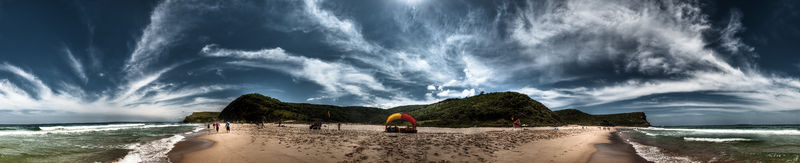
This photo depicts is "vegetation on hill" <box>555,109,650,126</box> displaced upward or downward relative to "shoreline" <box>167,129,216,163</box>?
downward

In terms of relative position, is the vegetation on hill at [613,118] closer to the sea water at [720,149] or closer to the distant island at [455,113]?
the distant island at [455,113]

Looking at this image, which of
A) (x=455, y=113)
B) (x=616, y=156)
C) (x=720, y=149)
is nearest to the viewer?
(x=616, y=156)

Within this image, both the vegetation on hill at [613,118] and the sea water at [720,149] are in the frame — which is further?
the vegetation on hill at [613,118]

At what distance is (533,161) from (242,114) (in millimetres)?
162520

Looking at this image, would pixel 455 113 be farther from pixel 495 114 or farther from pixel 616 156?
pixel 616 156

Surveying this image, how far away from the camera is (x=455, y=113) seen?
3533 inches

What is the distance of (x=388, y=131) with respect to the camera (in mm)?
31406

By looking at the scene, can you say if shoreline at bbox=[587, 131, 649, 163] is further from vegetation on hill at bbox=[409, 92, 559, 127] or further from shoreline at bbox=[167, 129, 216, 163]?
vegetation on hill at bbox=[409, 92, 559, 127]

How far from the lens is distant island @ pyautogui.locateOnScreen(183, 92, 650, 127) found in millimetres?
79875

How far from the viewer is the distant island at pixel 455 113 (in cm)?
7988

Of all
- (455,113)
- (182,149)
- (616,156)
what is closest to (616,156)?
(616,156)

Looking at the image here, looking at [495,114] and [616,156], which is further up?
[495,114]

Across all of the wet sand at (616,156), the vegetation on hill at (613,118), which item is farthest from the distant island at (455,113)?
the wet sand at (616,156)

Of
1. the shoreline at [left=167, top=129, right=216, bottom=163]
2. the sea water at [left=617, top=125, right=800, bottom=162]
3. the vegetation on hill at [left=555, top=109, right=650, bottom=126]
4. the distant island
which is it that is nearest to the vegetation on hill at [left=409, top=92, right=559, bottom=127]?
the distant island
